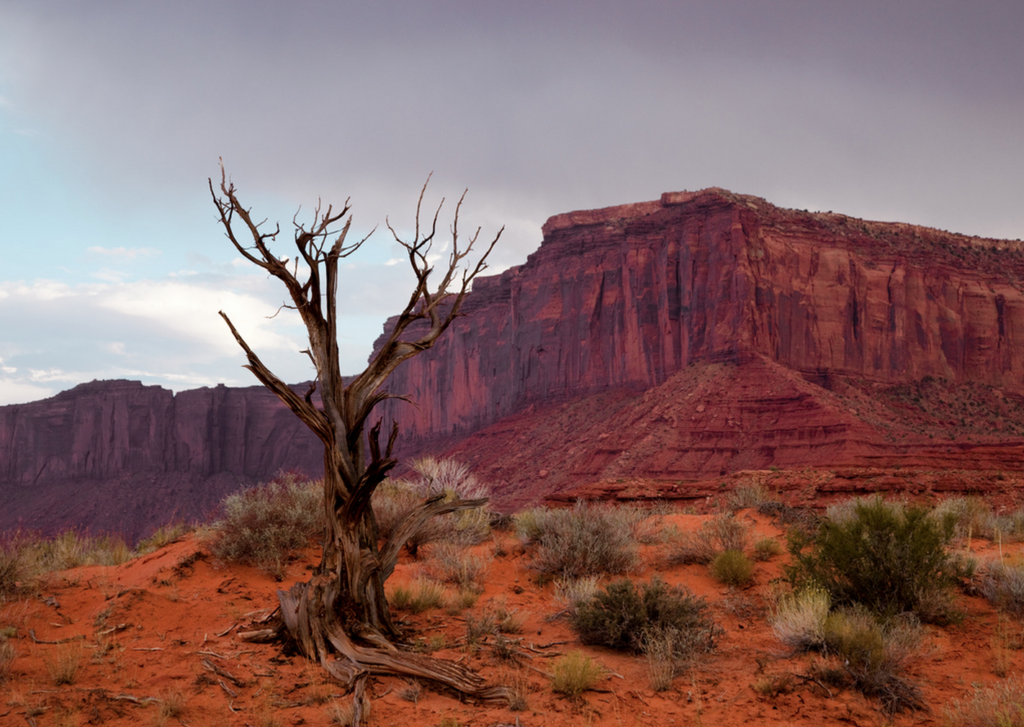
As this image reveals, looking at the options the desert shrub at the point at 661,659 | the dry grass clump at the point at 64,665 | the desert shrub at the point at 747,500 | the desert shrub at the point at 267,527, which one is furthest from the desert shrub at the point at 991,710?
the desert shrub at the point at 747,500

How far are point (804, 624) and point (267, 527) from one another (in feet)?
23.3

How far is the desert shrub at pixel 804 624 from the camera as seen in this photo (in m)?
6.51

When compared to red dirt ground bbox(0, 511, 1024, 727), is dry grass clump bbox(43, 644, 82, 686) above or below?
above

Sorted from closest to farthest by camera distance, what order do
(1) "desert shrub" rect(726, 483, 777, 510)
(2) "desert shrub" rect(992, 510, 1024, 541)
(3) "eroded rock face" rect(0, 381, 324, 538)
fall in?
1. (2) "desert shrub" rect(992, 510, 1024, 541)
2. (1) "desert shrub" rect(726, 483, 777, 510)
3. (3) "eroded rock face" rect(0, 381, 324, 538)

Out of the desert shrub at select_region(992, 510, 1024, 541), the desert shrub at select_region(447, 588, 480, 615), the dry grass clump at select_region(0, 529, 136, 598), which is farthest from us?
the desert shrub at select_region(992, 510, 1024, 541)

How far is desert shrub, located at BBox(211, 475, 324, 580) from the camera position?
9.80 metres

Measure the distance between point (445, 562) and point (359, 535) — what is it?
3.14 meters

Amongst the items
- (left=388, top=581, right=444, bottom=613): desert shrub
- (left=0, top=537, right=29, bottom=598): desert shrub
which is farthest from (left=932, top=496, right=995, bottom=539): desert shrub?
(left=0, top=537, right=29, bottom=598): desert shrub

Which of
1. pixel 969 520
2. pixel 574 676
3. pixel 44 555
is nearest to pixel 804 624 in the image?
pixel 574 676

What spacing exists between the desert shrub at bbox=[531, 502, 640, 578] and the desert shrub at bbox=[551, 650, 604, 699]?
132 inches

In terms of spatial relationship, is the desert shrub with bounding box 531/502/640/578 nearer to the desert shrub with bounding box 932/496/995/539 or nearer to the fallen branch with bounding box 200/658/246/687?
the fallen branch with bounding box 200/658/246/687

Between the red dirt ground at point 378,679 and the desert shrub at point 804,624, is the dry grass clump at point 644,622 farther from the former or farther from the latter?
the desert shrub at point 804,624

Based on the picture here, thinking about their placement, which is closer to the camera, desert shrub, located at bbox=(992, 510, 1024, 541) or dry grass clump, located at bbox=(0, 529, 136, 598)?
dry grass clump, located at bbox=(0, 529, 136, 598)

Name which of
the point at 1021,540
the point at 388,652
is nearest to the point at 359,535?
the point at 388,652
